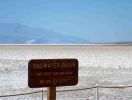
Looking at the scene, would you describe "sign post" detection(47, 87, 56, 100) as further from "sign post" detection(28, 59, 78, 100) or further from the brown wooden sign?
the brown wooden sign

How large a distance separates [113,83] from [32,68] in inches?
452

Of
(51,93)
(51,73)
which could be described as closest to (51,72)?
(51,73)

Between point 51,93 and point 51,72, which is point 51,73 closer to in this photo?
point 51,72

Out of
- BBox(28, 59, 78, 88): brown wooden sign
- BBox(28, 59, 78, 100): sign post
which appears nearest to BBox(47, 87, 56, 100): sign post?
BBox(28, 59, 78, 100): sign post

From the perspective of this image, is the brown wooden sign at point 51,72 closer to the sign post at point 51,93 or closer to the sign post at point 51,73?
the sign post at point 51,73

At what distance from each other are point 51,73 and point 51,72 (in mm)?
14

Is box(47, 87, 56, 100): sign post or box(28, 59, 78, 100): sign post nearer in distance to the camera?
box(28, 59, 78, 100): sign post

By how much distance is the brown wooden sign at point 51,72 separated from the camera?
5461 millimetres

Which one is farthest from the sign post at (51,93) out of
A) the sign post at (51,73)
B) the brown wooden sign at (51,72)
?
the brown wooden sign at (51,72)

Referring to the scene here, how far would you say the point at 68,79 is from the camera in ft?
18.7

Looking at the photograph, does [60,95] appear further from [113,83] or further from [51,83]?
[51,83]

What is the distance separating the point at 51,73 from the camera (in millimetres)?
5566

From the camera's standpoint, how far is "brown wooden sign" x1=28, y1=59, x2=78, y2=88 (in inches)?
215

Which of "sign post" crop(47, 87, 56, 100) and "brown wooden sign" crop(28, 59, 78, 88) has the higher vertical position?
"brown wooden sign" crop(28, 59, 78, 88)
